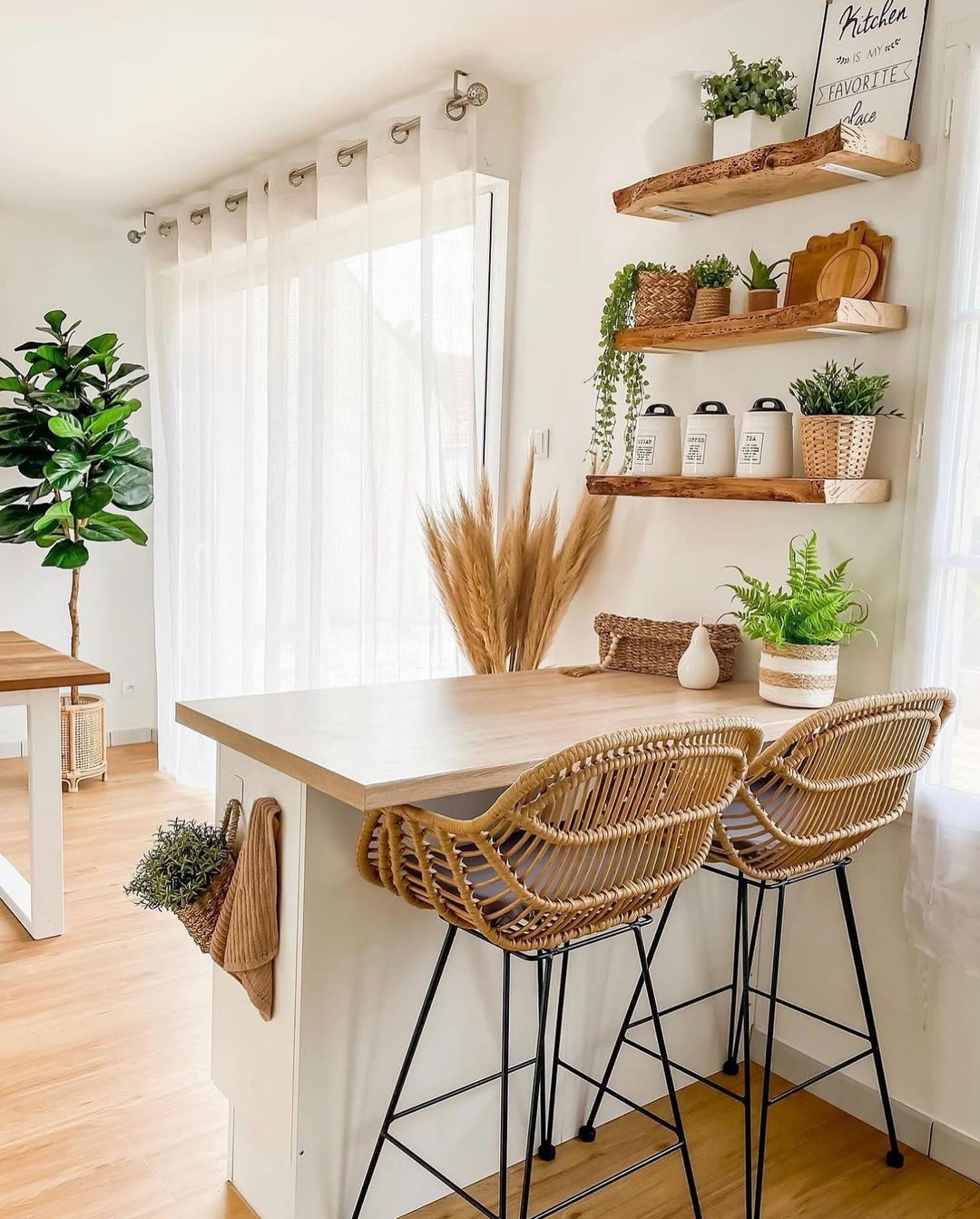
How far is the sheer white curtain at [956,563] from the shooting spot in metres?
2.10

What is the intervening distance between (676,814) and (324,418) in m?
2.34

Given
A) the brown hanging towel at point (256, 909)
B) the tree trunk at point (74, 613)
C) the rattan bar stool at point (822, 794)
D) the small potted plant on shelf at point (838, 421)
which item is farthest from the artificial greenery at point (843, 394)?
the tree trunk at point (74, 613)

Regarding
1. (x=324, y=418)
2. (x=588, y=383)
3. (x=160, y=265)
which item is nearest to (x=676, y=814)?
(x=588, y=383)

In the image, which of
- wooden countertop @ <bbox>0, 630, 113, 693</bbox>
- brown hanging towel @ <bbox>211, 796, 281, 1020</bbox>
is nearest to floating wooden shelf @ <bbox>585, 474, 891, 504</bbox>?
brown hanging towel @ <bbox>211, 796, 281, 1020</bbox>

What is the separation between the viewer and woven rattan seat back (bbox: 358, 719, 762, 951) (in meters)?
1.54

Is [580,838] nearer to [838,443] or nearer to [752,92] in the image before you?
[838,443]

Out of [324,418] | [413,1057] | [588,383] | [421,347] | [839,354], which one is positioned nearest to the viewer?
[413,1057]

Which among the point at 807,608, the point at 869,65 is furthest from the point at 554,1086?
the point at 869,65

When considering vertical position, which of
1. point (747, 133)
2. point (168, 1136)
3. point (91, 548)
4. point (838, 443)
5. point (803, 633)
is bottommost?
point (168, 1136)

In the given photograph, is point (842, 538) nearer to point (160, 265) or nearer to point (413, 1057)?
point (413, 1057)

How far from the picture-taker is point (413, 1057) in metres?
1.99

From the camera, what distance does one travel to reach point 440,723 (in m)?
2.04

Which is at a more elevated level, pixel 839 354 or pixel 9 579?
pixel 839 354

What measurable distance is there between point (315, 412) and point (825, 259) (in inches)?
72.4
